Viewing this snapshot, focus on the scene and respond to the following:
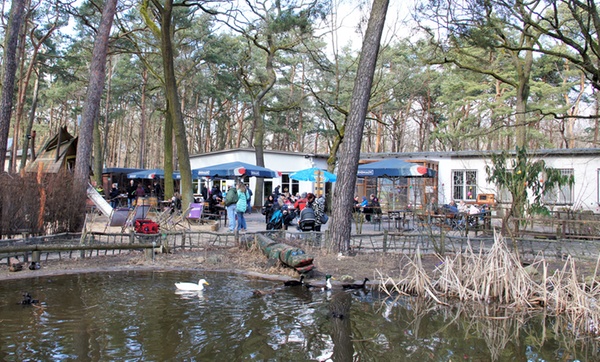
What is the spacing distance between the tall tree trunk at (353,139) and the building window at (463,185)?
14.5 metres

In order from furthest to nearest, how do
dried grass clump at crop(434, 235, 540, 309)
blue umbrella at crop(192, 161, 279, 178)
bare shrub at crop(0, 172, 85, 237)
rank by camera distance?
blue umbrella at crop(192, 161, 279, 178) < bare shrub at crop(0, 172, 85, 237) < dried grass clump at crop(434, 235, 540, 309)

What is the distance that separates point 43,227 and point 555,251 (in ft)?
32.5

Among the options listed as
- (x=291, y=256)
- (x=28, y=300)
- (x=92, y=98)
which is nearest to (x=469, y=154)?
(x=92, y=98)

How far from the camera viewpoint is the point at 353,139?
960 cm

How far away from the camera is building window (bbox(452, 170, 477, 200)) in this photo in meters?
22.8

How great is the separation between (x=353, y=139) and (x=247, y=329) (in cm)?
536

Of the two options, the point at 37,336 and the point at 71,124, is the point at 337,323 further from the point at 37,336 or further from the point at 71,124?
the point at 71,124

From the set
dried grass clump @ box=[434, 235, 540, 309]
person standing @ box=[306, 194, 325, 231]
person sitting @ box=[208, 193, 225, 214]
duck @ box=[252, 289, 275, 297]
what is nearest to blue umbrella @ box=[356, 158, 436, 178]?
person standing @ box=[306, 194, 325, 231]

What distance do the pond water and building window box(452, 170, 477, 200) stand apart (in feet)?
57.2

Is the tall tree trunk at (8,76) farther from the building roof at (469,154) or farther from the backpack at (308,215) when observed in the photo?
the building roof at (469,154)

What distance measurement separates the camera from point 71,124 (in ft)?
167

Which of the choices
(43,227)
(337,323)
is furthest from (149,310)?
(43,227)

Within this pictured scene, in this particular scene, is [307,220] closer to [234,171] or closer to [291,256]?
[291,256]

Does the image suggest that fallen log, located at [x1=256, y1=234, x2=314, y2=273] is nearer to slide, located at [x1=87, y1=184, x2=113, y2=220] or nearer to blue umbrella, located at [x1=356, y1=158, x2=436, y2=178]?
blue umbrella, located at [x1=356, y1=158, x2=436, y2=178]
